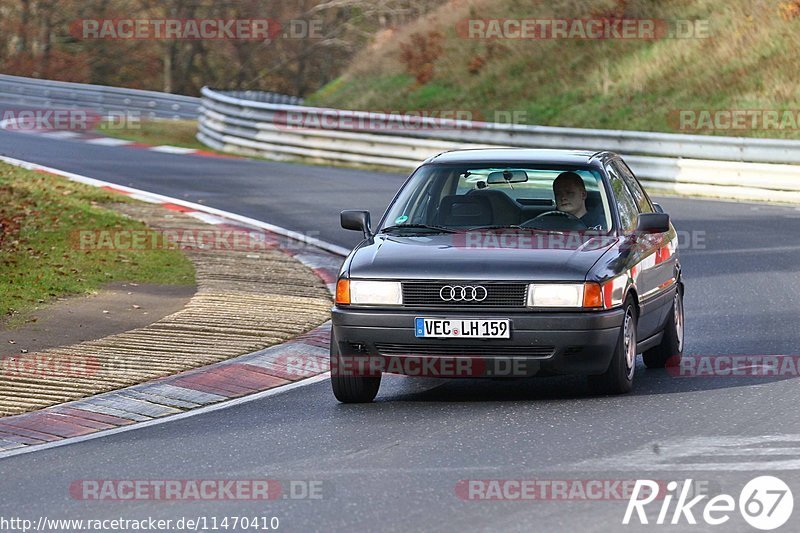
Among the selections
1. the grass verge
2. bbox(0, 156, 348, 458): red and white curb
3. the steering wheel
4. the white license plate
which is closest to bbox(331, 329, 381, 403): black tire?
the white license plate

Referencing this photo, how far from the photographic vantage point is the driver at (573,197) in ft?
31.3

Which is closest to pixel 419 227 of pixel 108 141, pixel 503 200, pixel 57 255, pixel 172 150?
pixel 503 200

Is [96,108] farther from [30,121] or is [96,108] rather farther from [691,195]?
[691,195]

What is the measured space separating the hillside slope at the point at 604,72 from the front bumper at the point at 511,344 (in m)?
17.2

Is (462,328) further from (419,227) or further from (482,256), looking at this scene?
(419,227)

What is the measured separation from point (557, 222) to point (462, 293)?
130 centimetres

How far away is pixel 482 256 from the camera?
28.5ft

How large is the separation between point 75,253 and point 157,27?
1624 inches

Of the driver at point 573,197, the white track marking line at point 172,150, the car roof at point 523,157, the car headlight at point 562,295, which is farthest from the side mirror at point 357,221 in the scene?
the white track marking line at point 172,150

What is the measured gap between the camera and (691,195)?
72.6 feet

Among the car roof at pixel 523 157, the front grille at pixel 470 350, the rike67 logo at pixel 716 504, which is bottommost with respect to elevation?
the rike67 logo at pixel 716 504

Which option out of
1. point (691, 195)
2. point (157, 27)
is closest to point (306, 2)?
point (157, 27)

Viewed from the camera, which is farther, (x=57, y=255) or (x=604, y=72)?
(x=604, y=72)

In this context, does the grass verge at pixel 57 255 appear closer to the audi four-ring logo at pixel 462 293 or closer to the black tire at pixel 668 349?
the audi four-ring logo at pixel 462 293
